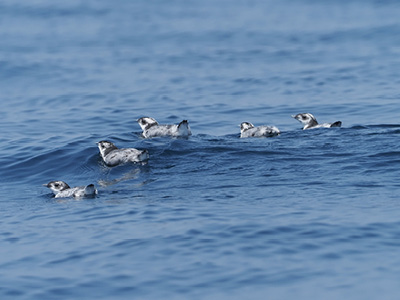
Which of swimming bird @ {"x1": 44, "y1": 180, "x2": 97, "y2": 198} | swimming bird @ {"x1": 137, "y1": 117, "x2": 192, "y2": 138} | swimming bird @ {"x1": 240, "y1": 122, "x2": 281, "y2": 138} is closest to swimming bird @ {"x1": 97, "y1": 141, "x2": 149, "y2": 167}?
swimming bird @ {"x1": 44, "y1": 180, "x2": 97, "y2": 198}

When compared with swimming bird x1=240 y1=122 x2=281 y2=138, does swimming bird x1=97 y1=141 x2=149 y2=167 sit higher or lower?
lower

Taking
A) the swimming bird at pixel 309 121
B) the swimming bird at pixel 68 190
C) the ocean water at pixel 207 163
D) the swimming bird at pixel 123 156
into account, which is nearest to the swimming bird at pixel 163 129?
the ocean water at pixel 207 163

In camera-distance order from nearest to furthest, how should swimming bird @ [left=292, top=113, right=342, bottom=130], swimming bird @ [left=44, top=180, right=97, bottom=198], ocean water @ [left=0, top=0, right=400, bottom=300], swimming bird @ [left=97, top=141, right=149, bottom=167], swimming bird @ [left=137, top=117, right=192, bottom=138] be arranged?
ocean water @ [left=0, top=0, right=400, bottom=300], swimming bird @ [left=44, top=180, right=97, bottom=198], swimming bird @ [left=97, top=141, right=149, bottom=167], swimming bird @ [left=137, top=117, right=192, bottom=138], swimming bird @ [left=292, top=113, right=342, bottom=130]

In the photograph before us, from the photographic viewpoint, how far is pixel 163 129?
20.2 m

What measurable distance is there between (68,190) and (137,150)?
246 cm

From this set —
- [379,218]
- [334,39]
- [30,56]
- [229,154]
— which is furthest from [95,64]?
[379,218]

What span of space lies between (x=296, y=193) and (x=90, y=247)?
3.77 meters

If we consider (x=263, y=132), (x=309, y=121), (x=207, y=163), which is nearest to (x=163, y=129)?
(x=263, y=132)

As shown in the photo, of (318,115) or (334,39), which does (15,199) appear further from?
(334,39)

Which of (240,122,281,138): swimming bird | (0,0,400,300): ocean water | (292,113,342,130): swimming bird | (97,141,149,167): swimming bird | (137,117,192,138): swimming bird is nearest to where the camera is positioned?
(0,0,400,300): ocean water

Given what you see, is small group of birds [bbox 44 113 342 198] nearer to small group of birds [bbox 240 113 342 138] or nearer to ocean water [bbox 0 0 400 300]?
small group of birds [bbox 240 113 342 138]

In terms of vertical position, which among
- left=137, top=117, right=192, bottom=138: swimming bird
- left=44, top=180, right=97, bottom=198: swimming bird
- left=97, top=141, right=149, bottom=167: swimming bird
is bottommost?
left=44, top=180, right=97, bottom=198: swimming bird

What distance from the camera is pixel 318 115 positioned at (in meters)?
23.1

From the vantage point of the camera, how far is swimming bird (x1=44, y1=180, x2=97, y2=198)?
15.0 meters
